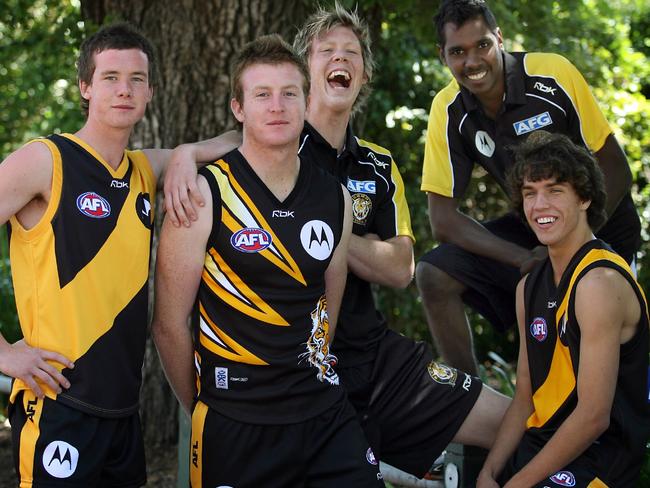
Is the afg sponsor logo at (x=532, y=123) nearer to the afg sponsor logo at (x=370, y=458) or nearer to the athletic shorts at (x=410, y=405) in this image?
the athletic shorts at (x=410, y=405)

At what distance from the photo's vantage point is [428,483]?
14.7 ft

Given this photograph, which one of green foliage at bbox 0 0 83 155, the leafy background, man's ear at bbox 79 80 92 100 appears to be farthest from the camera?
green foliage at bbox 0 0 83 155

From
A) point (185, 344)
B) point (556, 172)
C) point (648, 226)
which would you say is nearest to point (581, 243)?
point (556, 172)

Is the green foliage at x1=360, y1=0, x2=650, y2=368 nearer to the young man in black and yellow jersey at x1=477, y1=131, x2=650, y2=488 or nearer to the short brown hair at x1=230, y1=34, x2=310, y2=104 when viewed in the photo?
the young man in black and yellow jersey at x1=477, y1=131, x2=650, y2=488

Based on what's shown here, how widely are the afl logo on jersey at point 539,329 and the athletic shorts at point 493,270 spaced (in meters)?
0.87

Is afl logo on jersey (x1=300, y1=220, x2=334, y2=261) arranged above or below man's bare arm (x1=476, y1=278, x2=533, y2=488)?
above

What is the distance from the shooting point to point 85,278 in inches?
131

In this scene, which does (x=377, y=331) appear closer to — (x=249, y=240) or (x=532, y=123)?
(x=249, y=240)

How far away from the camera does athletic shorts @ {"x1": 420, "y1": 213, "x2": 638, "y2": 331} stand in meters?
4.78

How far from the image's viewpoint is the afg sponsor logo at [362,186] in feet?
13.7

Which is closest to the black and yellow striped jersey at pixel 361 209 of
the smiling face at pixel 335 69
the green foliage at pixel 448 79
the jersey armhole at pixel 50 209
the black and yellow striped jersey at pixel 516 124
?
the smiling face at pixel 335 69

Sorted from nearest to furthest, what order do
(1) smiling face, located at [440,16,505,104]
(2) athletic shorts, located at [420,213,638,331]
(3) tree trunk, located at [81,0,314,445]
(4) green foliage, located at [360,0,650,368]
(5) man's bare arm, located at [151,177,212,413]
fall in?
(5) man's bare arm, located at [151,177,212,413] < (1) smiling face, located at [440,16,505,104] < (2) athletic shorts, located at [420,213,638,331] < (3) tree trunk, located at [81,0,314,445] < (4) green foliage, located at [360,0,650,368]

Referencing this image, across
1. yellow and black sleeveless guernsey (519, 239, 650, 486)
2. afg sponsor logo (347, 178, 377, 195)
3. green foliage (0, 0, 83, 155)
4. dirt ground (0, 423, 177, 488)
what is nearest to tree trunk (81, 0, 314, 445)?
dirt ground (0, 423, 177, 488)

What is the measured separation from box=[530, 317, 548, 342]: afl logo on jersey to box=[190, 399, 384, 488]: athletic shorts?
0.88 meters
